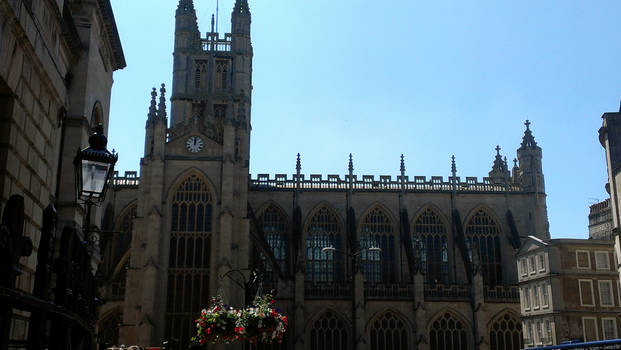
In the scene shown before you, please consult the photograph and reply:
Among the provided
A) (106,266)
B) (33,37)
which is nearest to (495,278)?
(106,266)

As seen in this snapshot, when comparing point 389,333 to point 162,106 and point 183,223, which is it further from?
point 162,106

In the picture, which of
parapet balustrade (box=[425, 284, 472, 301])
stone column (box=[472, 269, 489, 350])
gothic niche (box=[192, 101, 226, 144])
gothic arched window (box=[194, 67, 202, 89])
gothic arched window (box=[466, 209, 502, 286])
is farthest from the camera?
gothic arched window (box=[194, 67, 202, 89])

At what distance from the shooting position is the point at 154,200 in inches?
1576

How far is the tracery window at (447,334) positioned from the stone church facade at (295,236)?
78 mm

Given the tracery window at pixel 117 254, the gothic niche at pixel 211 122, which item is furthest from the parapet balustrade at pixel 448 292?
the tracery window at pixel 117 254

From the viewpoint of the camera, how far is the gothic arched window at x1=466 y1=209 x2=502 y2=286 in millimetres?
47594

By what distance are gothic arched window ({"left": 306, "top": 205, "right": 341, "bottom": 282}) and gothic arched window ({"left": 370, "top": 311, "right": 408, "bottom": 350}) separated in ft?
16.1

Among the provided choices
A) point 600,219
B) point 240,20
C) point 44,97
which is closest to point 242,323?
point 44,97

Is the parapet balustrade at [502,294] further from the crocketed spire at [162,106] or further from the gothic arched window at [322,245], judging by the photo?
the crocketed spire at [162,106]

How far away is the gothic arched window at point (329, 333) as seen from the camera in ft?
140

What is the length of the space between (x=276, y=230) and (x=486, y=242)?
15010 mm

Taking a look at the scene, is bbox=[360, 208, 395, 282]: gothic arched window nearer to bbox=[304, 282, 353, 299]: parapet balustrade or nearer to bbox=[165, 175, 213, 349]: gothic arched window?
bbox=[304, 282, 353, 299]: parapet balustrade

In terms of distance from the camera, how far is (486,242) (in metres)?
Result: 48.4

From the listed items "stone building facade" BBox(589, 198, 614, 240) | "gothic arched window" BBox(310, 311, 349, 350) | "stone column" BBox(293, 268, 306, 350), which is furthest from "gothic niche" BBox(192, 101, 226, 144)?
"stone building facade" BBox(589, 198, 614, 240)
